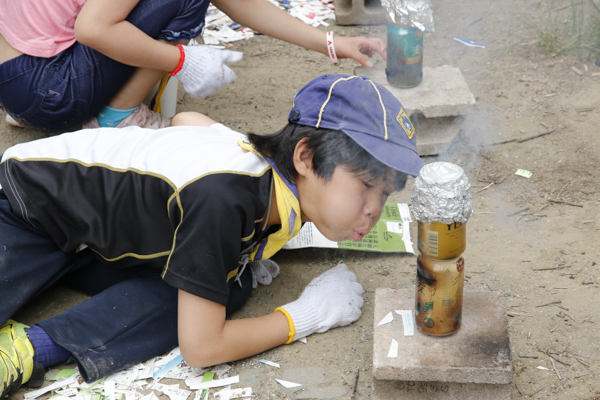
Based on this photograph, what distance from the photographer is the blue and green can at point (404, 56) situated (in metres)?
2.72

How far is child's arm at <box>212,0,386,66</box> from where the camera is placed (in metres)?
2.56

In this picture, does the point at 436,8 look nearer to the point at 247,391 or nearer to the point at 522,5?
the point at 522,5

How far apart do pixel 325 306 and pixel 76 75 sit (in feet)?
4.80

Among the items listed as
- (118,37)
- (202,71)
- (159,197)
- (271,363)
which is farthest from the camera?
(202,71)

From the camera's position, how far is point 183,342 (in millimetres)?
1666

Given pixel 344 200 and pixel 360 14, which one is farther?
pixel 360 14

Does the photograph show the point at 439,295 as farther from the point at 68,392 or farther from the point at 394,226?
the point at 68,392

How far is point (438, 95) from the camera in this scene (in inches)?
112

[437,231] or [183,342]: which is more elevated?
[437,231]

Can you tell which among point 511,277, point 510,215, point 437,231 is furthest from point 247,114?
point 437,231

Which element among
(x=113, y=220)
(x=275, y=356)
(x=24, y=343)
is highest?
(x=113, y=220)

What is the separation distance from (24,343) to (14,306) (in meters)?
0.16

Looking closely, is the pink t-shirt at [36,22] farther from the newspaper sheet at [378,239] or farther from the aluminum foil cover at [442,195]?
the aluminum foil cover at [442,195]

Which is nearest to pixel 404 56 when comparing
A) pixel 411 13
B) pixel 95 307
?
pixel 411 13
